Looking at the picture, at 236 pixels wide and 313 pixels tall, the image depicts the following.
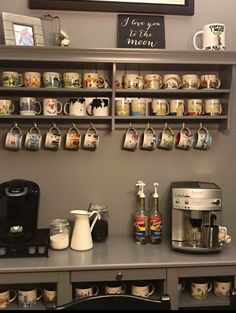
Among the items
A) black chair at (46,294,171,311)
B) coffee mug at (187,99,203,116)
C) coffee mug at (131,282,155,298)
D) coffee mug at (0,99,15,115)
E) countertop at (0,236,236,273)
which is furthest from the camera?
coffee mug at (187,99,203,116)

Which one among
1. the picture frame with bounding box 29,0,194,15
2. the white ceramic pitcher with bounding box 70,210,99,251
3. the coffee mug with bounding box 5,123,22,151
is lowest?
the white ceramic pitcher with bounding box 70,210,99,251

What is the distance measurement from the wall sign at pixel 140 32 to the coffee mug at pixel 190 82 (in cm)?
22

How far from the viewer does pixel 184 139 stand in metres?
1.86

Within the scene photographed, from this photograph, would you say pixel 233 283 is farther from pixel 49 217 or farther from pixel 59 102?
pixel 59 102

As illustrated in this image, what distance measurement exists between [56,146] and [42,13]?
69 cm

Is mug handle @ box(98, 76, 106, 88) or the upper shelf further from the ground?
the upper shelf

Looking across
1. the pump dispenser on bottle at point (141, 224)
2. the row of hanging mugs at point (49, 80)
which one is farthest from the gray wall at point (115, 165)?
the row of hanging mugs at point (49, 80)

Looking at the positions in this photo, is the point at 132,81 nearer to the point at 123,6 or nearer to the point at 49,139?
the point at 123,6

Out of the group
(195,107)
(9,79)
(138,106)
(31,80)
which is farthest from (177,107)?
(9,79)

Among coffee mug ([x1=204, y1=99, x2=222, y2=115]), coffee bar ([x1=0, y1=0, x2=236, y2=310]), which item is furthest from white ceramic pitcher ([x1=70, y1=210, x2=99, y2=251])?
coffee mug ([x1=204, y1=99, x2=222, y2=115])

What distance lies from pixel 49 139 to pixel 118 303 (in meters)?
1.03

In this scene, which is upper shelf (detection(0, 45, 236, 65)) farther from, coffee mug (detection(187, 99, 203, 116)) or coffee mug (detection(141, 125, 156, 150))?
coffee mug (detection(141, 125, 156, 150))

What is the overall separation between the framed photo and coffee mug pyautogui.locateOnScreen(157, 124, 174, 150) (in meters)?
0.76

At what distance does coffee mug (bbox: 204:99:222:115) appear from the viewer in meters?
1.81
